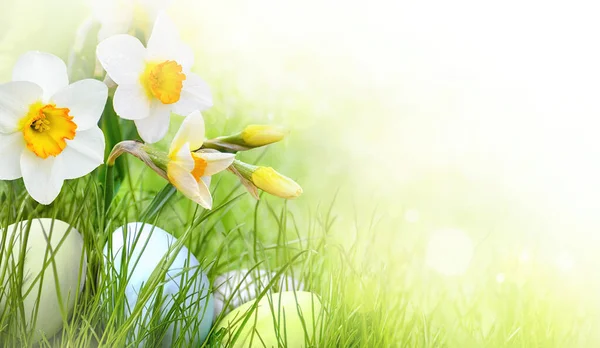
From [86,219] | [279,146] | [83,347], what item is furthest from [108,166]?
[279,146]

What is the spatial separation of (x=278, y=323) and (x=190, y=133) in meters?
0.18

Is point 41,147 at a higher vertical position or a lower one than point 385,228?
higher

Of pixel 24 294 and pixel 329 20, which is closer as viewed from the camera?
pixel 24 294

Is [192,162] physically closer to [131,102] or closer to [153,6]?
[131,102]

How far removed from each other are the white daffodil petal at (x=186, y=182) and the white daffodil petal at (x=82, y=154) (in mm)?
57

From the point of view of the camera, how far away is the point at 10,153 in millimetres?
480

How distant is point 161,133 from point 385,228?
10.4 inches

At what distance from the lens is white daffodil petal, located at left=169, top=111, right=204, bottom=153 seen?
0.49 meters

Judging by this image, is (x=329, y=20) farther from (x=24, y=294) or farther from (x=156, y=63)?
(x=24, y=294)

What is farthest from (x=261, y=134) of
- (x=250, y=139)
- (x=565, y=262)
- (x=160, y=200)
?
(x=565, y=262)

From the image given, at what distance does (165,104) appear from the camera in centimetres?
53

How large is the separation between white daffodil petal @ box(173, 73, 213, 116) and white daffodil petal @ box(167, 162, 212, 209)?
7cm

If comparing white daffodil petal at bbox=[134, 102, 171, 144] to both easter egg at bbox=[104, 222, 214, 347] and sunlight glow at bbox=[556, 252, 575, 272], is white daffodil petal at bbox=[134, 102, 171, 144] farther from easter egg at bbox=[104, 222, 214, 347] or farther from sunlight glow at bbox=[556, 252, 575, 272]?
sunlight glow at bbox=[556, 252, 575, 272]

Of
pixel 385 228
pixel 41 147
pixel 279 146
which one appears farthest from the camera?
pixel 279 146
